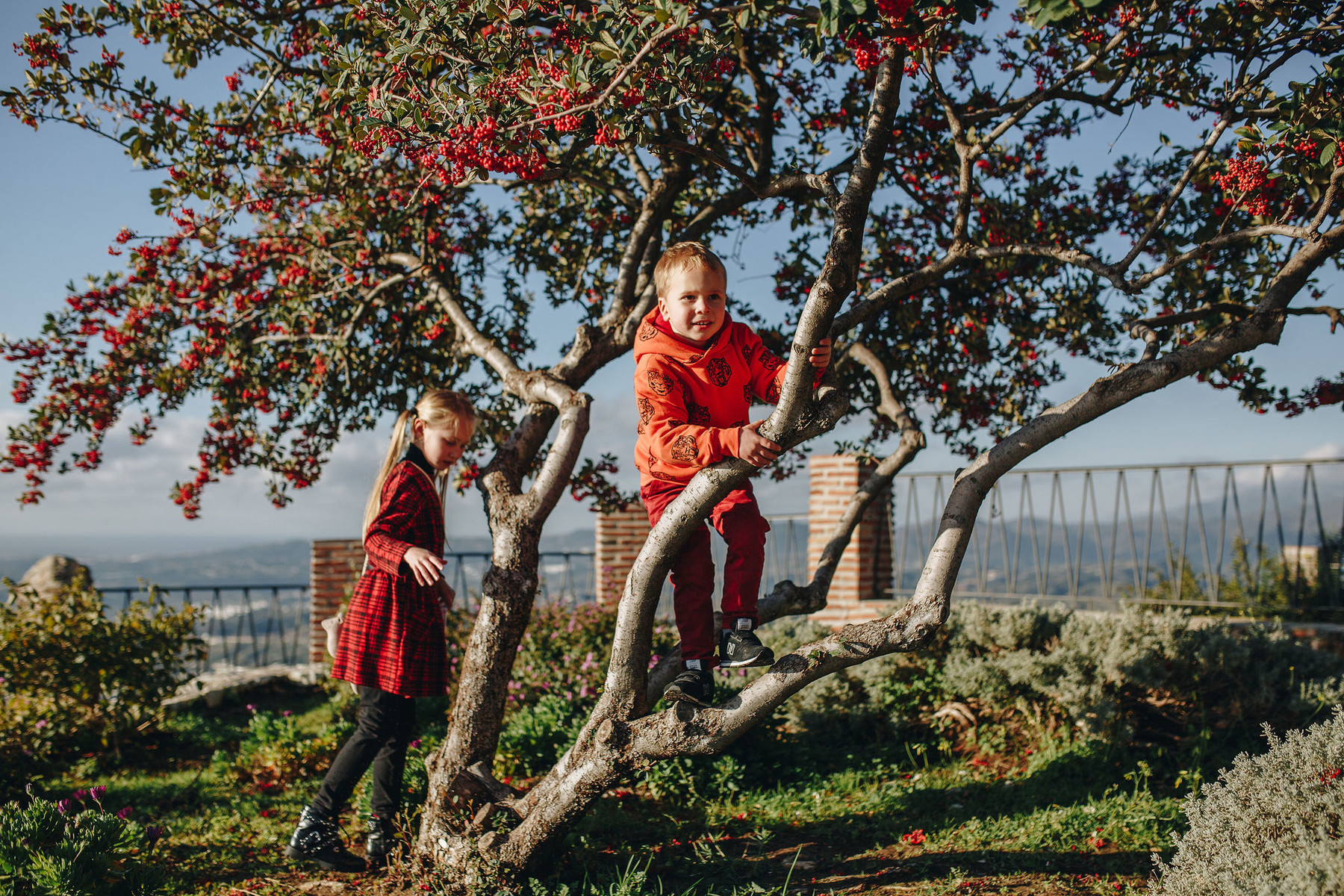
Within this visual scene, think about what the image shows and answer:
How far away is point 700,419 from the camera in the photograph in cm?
266

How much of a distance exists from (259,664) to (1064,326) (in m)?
9.57

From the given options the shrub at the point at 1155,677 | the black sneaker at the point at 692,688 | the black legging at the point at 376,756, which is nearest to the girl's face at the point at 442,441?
the black legging at the point at 376,756

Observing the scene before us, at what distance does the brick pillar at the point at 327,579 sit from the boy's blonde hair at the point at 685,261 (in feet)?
24.7

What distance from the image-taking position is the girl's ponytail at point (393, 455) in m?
3.38

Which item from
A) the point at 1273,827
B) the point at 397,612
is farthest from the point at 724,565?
the point at 1273,827

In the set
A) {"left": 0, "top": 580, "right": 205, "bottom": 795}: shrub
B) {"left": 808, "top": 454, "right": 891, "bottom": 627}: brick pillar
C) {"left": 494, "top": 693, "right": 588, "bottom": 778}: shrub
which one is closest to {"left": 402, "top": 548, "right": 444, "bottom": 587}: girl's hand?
{"left": 494, "top": 693, "right": 588, "bottom": 778}: shrub

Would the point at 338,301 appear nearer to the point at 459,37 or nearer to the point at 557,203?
the point at 557,203

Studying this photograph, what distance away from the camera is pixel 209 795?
484cm

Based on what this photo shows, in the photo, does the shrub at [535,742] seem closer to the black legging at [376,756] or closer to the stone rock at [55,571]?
the black legging at [376,756]

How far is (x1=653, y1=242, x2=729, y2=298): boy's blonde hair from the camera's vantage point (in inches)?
98.8

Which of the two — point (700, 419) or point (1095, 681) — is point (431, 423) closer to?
point (700, 419)

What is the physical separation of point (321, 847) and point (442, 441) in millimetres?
1763

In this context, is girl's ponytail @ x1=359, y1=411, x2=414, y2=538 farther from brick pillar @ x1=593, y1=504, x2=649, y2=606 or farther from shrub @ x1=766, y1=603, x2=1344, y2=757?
brick pillar @ x1=593, y1=504, x2=649, y2=606

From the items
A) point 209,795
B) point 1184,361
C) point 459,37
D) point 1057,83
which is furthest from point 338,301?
point 1184,361
